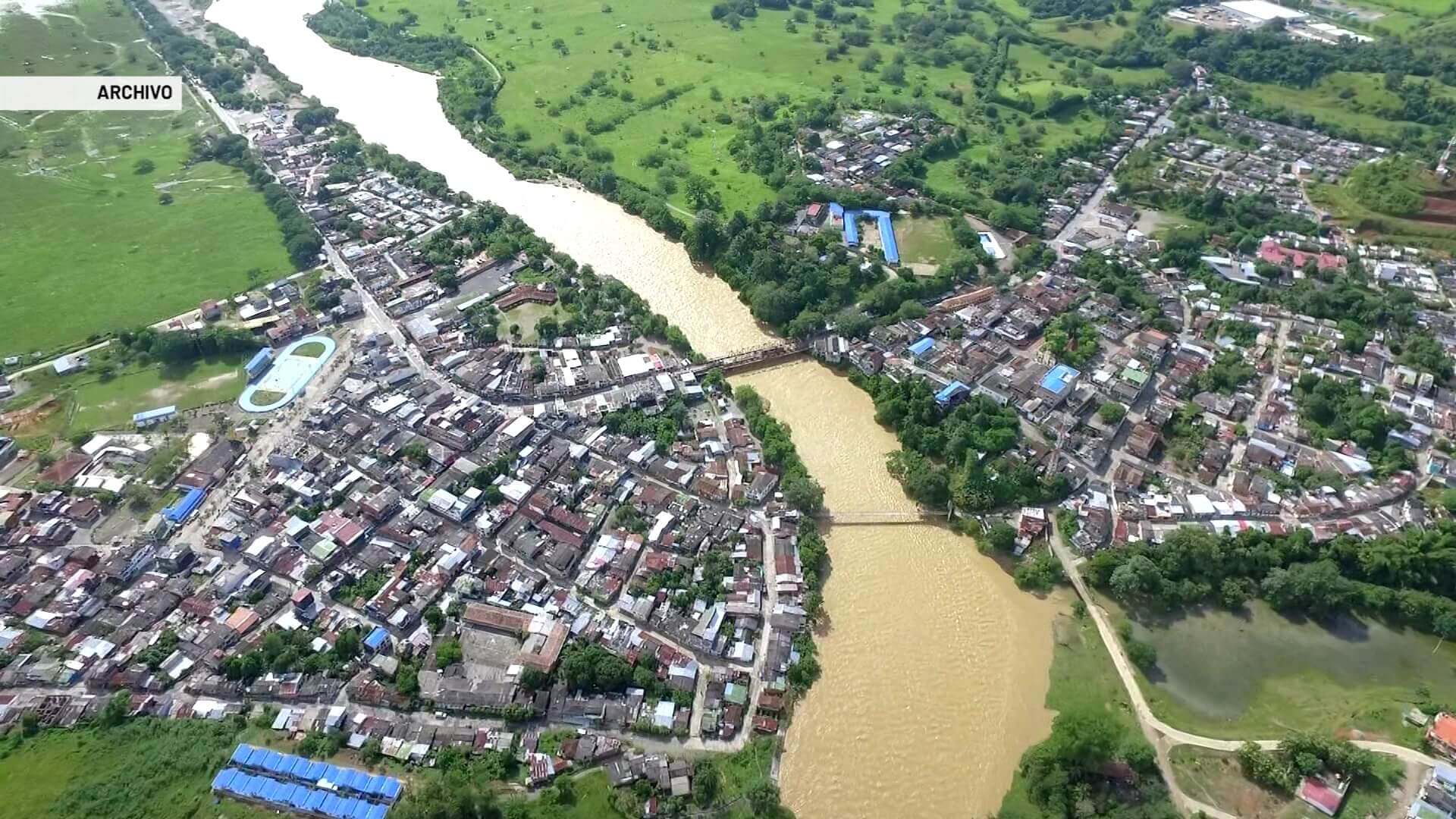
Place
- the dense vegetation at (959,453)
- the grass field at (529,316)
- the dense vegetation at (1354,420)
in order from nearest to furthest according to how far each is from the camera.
→ 1. the dense vegetation at (959,453)
2. the dense vegetation at (1354,420)
3. the grass field at (529,316)

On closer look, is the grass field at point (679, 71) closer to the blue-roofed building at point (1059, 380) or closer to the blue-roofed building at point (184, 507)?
the blue-roofed building at point (1059, 380)

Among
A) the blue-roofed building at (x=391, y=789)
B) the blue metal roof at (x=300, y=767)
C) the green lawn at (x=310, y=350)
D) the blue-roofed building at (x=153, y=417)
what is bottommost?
the blue-roofed building at (x=153, y=417)

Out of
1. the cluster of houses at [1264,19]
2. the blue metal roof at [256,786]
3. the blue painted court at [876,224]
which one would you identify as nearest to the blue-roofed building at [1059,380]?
the blue painted court at [876,224]

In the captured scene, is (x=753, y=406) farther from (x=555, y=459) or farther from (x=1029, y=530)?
(x=1029, y=530)

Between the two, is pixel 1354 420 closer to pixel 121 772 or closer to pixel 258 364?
pixel 121 772

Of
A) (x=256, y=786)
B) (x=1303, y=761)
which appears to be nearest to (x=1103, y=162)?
(x=1303, y=761)
